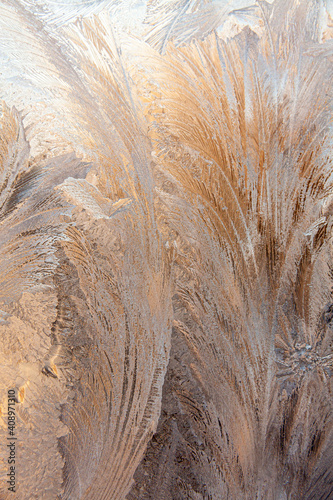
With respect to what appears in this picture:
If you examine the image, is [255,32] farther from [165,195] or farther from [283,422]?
[283,422]

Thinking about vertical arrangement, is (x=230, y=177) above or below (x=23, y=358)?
above

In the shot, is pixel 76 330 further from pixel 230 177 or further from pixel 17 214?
pixel 230 177

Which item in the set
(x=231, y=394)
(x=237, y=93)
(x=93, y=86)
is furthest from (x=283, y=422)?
(x=93, y=86)

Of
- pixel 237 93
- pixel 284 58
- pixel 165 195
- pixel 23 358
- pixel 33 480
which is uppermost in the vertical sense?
pixel 284 58

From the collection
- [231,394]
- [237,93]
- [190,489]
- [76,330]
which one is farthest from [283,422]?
[237,93]

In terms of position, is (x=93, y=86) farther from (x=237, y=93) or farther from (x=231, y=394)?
(x=231, y=394)

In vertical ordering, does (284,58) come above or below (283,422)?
above

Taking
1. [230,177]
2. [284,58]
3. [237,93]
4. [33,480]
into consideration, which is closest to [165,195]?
[230,177]

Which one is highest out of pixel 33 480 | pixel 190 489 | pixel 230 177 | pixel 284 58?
pixel 284 58
